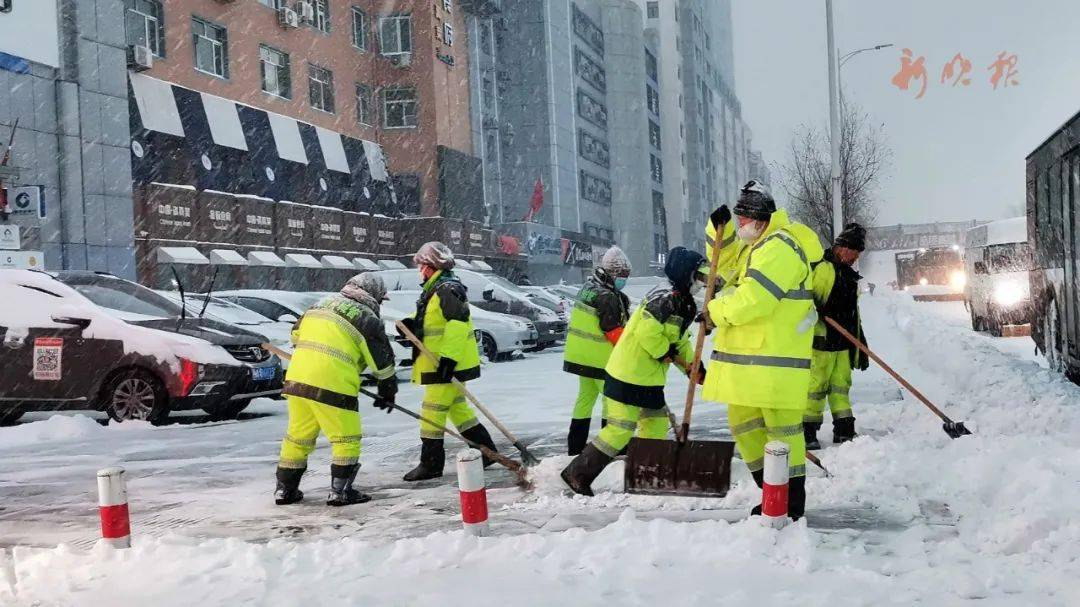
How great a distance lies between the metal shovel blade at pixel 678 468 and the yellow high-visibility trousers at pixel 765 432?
8.1 inches

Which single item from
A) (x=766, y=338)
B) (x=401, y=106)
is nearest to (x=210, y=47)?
(x=401, y=106)

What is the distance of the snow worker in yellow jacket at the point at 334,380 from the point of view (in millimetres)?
6734

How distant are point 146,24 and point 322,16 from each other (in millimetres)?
9385

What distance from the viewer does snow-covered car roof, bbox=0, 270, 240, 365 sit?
A: 36.4 feet

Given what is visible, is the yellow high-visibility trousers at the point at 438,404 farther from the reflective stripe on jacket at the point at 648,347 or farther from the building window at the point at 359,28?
the building window at the point at 359,28

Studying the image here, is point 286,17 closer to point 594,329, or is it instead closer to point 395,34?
point 395,34

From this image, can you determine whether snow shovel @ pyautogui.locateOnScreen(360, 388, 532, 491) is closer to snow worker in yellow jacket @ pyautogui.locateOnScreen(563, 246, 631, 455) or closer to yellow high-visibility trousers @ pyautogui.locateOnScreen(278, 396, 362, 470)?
yellow high-visibility trousers @ pyautogui.locateOnScreen(278, 396, 362, 470)

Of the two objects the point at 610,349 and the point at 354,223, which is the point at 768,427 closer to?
the point at 610,349

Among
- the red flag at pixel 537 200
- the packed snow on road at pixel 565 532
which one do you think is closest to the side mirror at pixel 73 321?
the packed snow on road at pixel 565 532

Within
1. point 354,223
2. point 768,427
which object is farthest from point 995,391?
point 354,223

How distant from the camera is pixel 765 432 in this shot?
5.78 m

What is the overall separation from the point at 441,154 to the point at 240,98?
10531mm

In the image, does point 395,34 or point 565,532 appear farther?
point 395,34

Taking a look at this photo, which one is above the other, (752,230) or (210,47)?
(210,47)
